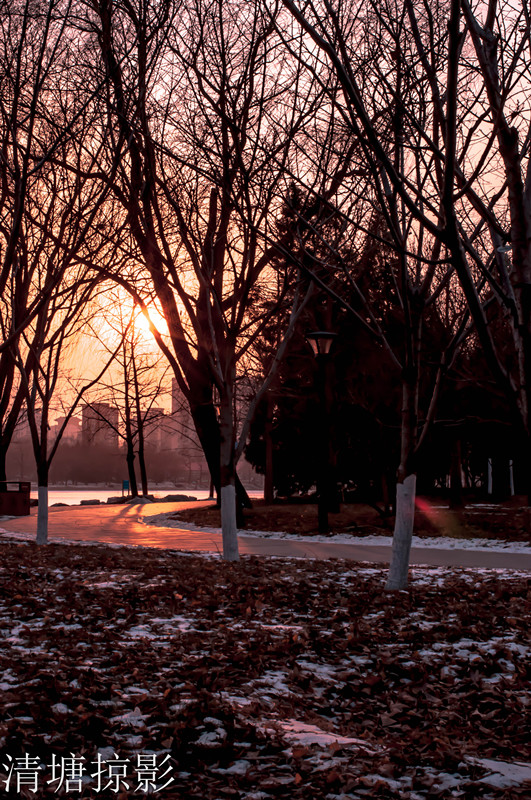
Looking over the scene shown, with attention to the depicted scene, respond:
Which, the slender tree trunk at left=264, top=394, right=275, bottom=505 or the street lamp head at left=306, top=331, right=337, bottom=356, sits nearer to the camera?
the street lamp head at left=306, top=331, right=337, bottom=356

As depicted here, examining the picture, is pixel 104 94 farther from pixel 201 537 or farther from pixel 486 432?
pixel 486 432

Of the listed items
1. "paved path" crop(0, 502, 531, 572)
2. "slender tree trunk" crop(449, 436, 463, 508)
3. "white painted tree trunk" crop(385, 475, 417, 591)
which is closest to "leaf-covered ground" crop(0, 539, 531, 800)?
"white painted tree trunk" crop(385, 475, 417, 591)

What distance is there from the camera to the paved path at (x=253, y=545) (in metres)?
12.9

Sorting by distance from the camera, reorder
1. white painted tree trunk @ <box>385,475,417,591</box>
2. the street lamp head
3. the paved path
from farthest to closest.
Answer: the street lamp head, the paved path, white painted tree trunk @ <box>385,475,417,591</box>

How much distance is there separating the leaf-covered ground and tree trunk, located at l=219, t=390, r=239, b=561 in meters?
2.29

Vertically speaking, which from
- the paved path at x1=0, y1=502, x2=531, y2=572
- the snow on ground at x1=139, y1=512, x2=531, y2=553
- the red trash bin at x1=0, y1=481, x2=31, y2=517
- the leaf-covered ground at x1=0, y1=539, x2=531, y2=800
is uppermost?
the red trash bin at x1=0, y1=481, x2=31, y2=517

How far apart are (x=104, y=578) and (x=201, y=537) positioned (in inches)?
343

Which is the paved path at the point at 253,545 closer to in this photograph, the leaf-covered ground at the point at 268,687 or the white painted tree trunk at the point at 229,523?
the white painted tree trunk at the point at 229,523

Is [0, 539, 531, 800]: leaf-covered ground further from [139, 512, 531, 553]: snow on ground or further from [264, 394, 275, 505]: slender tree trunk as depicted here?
[264, 394, 275, 505]: slender tree trunk

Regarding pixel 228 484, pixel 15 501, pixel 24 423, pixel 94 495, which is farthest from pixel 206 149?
pixel 94 495

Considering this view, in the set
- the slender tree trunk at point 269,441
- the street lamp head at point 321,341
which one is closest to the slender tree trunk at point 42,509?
the street lamp head at point 321,341

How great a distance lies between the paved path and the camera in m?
12.9

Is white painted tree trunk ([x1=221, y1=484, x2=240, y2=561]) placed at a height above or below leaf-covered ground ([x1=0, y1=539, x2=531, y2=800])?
above

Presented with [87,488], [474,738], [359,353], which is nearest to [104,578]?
[474,738]
